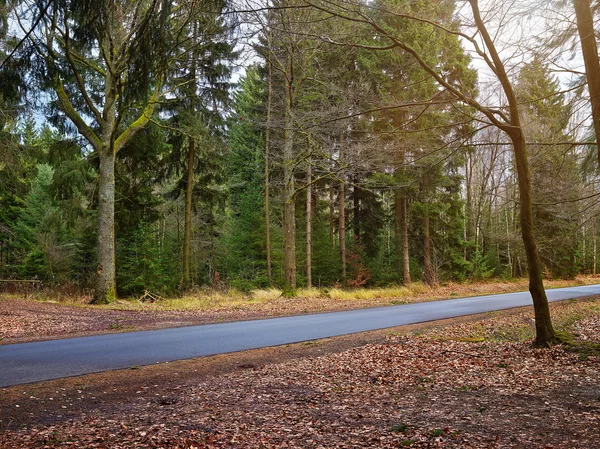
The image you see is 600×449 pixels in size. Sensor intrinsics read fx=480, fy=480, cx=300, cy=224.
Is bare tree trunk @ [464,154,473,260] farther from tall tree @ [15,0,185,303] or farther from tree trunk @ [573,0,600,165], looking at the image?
tree trunk @ [573,0,600,165]

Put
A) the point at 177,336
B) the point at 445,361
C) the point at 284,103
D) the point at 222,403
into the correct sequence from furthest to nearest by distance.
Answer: the point at 284,103 → the point at 177,336 → the point at 445,361 → the point at 222,403

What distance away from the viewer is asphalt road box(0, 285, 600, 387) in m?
6.96

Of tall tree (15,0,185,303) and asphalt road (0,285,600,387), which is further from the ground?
tall tree (15,0,185,303)

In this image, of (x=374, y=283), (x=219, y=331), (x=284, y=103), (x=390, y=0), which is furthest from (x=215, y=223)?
(x=390, y=0)

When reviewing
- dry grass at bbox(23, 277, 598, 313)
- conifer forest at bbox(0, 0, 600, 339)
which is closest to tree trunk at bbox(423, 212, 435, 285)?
conifer forest at bbox(0, 0, 600, 339)

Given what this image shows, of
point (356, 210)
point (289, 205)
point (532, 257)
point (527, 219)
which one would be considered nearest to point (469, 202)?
point (356, 210)

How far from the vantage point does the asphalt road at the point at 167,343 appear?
22.8 ft

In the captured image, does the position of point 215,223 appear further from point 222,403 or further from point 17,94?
point 222,403

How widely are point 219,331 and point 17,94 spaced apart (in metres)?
6.12

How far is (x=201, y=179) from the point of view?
1062 inches

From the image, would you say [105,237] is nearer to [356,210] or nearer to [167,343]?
[167,343]

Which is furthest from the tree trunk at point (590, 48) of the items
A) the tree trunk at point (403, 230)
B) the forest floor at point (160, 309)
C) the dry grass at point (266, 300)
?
the tree trunk at point (403, 230)

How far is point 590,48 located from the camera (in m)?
7.39

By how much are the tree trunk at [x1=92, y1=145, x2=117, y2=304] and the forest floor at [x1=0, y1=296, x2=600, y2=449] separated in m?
10.6
